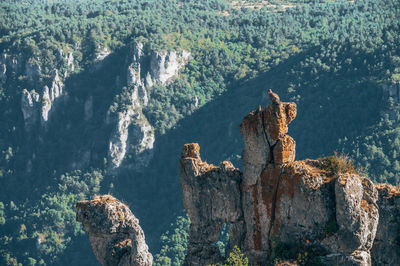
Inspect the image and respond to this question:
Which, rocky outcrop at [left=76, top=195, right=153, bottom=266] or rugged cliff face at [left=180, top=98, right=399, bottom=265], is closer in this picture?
rugged cliff face at [left=180, top=98, right=399, bottom=265]

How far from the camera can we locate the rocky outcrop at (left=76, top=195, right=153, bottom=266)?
43125mm

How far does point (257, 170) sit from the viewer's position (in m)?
41.2

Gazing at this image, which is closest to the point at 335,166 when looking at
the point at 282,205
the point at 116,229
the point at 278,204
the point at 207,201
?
the point at 282,205

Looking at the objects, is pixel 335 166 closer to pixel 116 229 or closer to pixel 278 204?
pixel 278 204

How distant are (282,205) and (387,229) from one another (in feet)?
17.0

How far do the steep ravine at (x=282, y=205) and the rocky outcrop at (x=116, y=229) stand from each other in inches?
99.4

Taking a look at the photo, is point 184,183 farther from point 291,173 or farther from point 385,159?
point 385,159

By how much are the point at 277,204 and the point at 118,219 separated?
7.59 meters

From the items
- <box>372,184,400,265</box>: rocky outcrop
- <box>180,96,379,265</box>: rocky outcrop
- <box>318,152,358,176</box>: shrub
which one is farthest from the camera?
<box>372,184,400,265</box>: rocky outcrop

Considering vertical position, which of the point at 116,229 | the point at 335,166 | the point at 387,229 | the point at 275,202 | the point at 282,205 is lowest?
the point at 116,229

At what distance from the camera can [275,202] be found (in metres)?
40.4

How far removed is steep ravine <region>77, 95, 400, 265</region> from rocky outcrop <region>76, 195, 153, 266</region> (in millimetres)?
2525

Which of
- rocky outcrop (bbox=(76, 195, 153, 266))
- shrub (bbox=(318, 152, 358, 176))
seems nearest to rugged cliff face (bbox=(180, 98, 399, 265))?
shrub (bbox=(318, 152, 358, 176))

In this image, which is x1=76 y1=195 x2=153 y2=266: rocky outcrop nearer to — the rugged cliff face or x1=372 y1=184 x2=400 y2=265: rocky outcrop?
the rugged cliff face
